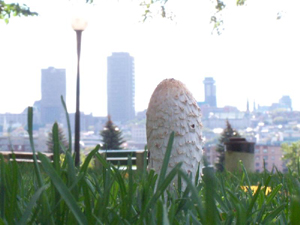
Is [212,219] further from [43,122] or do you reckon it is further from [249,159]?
[43,122]

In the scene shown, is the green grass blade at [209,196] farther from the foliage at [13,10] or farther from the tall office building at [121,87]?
the tall office building at [121,87]

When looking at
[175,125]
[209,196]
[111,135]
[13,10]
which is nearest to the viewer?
[209,196]

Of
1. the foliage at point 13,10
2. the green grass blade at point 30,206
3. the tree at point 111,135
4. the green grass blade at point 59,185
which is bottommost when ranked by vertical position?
the tree at point 111,135

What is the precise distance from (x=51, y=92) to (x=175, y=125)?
306ft

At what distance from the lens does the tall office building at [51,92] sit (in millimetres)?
87750

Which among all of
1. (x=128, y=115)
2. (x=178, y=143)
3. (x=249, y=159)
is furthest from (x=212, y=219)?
(x=128, y=115)

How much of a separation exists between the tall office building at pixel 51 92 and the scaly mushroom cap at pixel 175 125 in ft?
278

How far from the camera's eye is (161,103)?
6.28 ft

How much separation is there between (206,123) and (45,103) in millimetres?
34927

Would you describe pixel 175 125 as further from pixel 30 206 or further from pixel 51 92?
pixel 51 92

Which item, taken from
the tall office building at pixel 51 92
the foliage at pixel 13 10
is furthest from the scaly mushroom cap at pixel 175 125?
the tall office building at pixel 51 92

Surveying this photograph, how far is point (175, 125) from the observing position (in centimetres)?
187

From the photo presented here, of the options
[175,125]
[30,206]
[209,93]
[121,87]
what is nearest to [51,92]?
[121,87]

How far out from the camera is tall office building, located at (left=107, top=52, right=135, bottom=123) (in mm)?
113438
